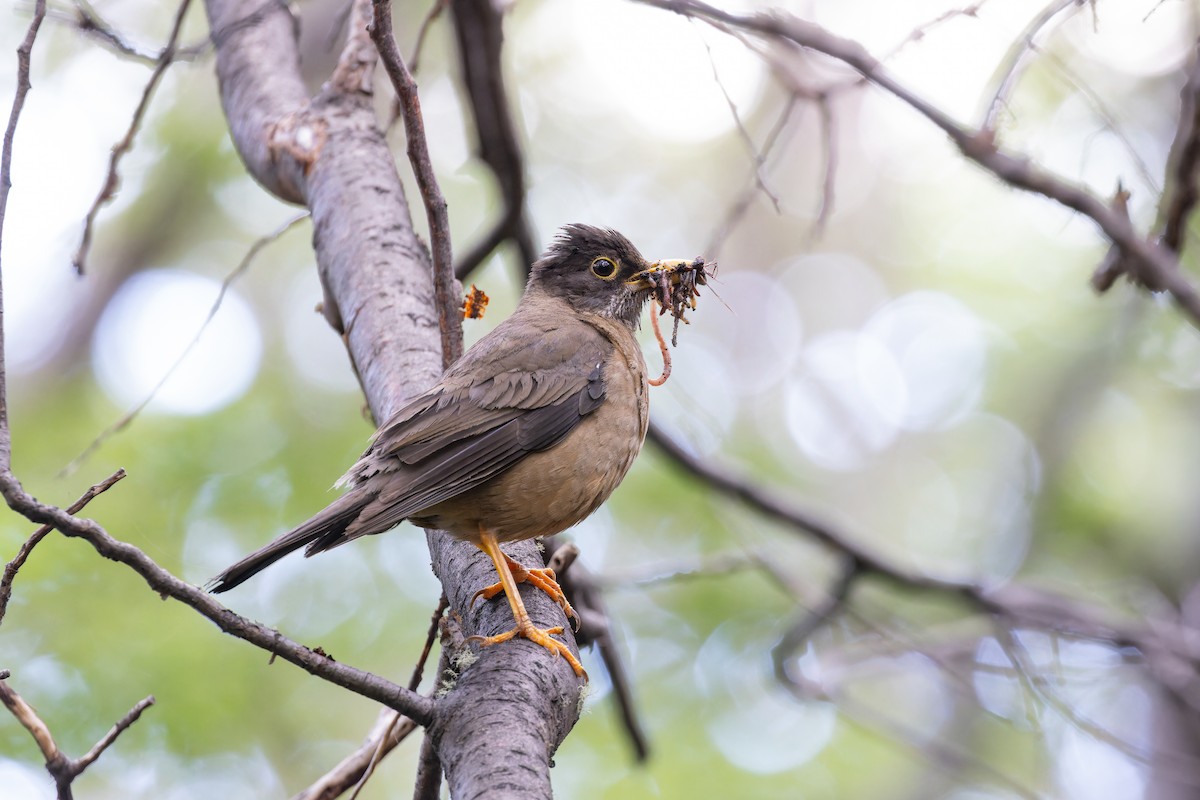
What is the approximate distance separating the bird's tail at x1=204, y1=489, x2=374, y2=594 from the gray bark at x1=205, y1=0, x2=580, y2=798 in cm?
50

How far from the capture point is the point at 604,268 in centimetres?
568

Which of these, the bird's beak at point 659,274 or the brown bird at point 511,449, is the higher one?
the bird's beak at point 659,274

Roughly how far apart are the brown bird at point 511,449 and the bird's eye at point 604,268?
403 millimetres

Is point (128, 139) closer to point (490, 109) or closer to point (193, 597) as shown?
point (490, 109)

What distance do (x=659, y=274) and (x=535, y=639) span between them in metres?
2.41

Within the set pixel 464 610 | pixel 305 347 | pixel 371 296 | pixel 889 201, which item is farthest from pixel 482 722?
pixel 889 201

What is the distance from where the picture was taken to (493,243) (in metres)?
6.16

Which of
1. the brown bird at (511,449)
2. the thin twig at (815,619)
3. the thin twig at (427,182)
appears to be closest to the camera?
the thin twig at (427,182)

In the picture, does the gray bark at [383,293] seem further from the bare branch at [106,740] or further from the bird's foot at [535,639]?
the bare branch at [106,740]

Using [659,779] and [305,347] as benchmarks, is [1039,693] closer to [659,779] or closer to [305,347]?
[659,779]

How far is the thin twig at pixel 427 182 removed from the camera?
11.4 ft

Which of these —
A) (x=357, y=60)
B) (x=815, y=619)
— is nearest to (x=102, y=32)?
(x=357, y=60)

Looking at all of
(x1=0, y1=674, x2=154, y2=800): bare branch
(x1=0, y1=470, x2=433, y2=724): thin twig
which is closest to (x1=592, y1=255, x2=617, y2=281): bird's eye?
(x1=0, y1=470, x2=433, y2=724): thin twig

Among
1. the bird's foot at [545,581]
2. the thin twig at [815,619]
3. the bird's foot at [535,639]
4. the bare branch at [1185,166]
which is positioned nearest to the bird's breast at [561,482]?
the bird's foot at [545,581]
